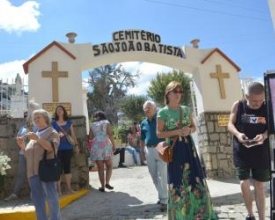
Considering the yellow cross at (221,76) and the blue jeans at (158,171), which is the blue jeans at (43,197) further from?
the yellow cross at (221,76)

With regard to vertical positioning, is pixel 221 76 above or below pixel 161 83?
below

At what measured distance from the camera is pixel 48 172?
13.1ft

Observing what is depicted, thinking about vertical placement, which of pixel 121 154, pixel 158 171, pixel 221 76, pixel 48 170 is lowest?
pixel 121 154

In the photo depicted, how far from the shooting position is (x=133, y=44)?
7.96 m

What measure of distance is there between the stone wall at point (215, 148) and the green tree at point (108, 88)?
2659cm

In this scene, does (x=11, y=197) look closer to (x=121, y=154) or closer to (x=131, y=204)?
(x=131, y=204)

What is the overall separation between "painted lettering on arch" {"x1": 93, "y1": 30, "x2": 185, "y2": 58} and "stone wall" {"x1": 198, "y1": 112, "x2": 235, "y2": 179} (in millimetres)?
1803

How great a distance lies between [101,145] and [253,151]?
12.2 ft

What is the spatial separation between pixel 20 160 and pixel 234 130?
14.2ft

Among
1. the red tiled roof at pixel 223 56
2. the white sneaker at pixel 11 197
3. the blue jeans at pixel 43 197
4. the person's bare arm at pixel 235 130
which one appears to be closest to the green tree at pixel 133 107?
the red tiled roof at pixel 223 56

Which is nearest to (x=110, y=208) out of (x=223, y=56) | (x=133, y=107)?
(x=223, y=56)

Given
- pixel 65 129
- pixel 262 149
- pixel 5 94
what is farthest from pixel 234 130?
pixel 5 94

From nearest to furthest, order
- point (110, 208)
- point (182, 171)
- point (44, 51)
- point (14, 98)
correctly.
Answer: point (182, 171) < point (110, 208) < point (44, 51) < point (14, 98)

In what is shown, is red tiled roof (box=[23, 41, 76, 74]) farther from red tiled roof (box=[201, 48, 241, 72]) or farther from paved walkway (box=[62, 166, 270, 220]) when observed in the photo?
red tiled roof (box=[201, 48, 241, 72])
